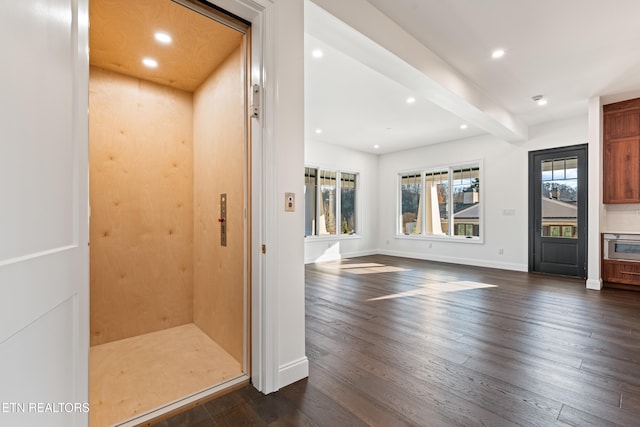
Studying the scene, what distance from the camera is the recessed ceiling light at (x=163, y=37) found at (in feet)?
6.51

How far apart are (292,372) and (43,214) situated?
1.56 metres

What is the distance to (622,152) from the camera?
4.35 m

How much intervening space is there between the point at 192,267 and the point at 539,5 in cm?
396

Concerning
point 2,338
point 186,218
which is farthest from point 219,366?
point 2,338

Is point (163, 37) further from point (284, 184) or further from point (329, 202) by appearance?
point (329, 202)

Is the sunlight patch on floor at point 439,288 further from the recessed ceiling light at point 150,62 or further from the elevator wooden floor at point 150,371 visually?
the recessed ceiling light at point 150,62

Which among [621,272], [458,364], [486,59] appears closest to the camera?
[458,364]

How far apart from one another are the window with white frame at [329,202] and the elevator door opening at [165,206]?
3.90 metres

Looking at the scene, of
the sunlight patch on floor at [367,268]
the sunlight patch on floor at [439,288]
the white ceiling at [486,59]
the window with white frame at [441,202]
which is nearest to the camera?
the white ceiling at [486,59]

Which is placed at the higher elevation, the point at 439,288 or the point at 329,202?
the point at 329,202

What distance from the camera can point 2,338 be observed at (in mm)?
630

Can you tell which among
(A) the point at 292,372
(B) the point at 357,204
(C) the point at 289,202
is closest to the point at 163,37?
(C) the point at 289,202

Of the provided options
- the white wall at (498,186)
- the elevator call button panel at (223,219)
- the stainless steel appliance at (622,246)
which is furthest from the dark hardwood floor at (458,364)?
the white wall at (498,186)

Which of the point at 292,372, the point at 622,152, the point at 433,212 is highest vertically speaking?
the point at 622,152
